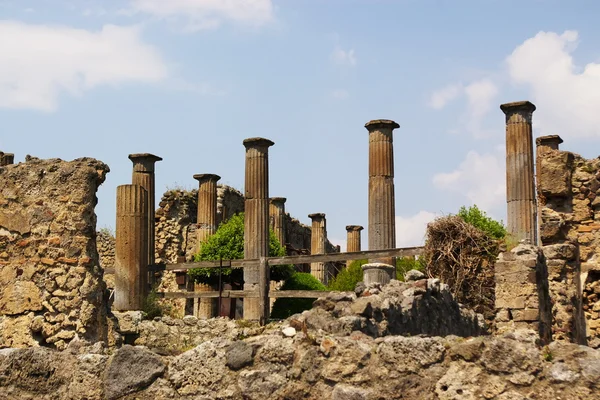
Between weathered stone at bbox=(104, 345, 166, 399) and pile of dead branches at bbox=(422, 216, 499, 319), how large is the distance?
7.51m

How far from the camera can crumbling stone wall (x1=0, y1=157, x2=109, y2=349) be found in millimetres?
9062

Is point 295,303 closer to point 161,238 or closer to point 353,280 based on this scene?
point 353,280

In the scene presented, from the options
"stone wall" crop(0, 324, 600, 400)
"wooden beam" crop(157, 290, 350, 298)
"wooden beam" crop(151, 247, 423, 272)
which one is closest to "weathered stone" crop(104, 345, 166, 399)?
"stone wall" crop(0, 324, 600, 400)

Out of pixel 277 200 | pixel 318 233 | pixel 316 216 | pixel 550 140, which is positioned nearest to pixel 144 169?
pixel 277 200

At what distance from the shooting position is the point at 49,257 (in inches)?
359

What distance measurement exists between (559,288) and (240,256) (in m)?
13.3

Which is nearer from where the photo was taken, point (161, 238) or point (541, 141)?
point (541, 141)

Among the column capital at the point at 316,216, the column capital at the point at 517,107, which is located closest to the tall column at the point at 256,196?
the column capital at the point at 517,107

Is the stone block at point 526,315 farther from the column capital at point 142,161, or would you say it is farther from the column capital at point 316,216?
the column capital at point 316,216

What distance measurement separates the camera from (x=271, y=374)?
17.0 ft

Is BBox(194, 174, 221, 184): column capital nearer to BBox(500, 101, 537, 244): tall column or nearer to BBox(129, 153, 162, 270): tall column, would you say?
BBox(129, 153, 162, 270): tall column

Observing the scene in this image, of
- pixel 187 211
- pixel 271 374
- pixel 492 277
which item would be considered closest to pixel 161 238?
pixel 187 211

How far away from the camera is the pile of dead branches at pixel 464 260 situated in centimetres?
1255

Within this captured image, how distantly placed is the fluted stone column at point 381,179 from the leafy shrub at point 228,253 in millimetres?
3318
